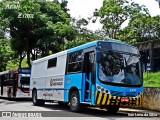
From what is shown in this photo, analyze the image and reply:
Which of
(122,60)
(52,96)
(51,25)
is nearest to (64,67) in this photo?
(52,96)

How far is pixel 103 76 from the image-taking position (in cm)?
1332

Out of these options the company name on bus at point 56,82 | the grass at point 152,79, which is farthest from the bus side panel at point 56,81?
the grass at point 152,79

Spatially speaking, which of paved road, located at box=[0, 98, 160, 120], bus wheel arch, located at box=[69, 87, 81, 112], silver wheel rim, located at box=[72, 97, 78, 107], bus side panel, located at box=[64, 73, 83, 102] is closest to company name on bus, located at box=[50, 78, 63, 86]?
bus side panel, located at box=[64, 73, 83, 102]

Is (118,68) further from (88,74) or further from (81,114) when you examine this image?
(81,114)

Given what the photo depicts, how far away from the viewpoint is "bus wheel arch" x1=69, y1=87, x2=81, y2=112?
14.7m

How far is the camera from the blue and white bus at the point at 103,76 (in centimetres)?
1323

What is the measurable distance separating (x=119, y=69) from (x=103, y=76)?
2.74 ft

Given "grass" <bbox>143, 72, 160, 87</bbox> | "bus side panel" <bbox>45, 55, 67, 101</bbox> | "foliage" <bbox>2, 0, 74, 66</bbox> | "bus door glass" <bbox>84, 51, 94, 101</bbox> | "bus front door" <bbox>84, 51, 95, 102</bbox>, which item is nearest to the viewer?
"bus front door" <bbox>84, 51, 95, 102</bbox>

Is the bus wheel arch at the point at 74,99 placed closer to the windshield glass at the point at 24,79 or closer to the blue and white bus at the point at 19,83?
the blue and white bus at the point at 19,83

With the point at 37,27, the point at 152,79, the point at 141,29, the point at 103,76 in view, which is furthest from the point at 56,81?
the point at 141,29

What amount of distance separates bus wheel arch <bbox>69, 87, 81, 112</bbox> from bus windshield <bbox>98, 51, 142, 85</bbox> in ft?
6.70

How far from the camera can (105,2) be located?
35.6m

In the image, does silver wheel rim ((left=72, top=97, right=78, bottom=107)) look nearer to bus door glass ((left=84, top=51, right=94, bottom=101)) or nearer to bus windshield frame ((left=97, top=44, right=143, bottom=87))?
bus door glass ((left=84, top=51, right=94, bottom=101))

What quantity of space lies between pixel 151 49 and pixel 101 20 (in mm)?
14761
